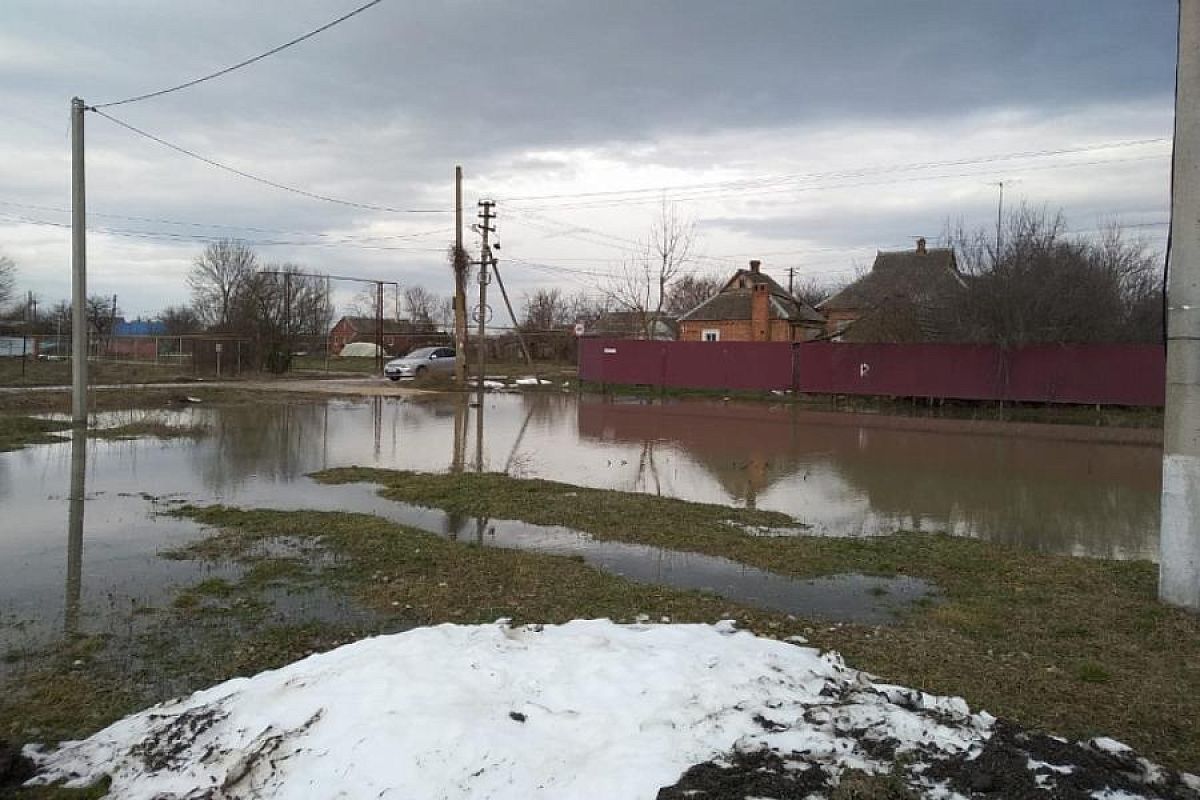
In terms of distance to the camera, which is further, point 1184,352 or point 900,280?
point 900,280

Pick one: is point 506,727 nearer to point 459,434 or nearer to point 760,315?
point 459,434

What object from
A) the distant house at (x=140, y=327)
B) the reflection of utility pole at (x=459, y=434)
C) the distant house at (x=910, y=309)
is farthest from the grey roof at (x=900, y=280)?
the distant house at (x=140, y=327)

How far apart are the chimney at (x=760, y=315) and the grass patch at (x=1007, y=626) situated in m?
33.8

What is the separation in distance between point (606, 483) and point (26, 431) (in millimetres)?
11217

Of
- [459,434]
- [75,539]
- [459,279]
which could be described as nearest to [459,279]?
[459,279]

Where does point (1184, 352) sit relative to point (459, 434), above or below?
above

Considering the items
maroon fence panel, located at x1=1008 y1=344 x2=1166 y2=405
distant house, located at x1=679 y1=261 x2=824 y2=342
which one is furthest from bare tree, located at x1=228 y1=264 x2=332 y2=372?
maroon fence panel, located at x1=1008 y1=344 x2=1166 y2=405

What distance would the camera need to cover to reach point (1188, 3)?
5.99 m

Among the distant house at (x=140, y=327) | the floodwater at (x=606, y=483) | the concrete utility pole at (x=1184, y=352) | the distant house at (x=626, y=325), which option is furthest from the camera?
the distant house at (x=140, y=327)

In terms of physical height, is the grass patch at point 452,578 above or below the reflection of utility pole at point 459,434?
below

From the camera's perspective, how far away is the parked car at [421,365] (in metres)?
36.5

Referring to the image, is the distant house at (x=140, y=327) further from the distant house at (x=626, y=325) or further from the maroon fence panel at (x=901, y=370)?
the maroon fence panel at (x=901, y=370)

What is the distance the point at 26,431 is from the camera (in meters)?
15.6

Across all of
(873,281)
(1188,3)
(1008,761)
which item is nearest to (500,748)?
(1008,761)
